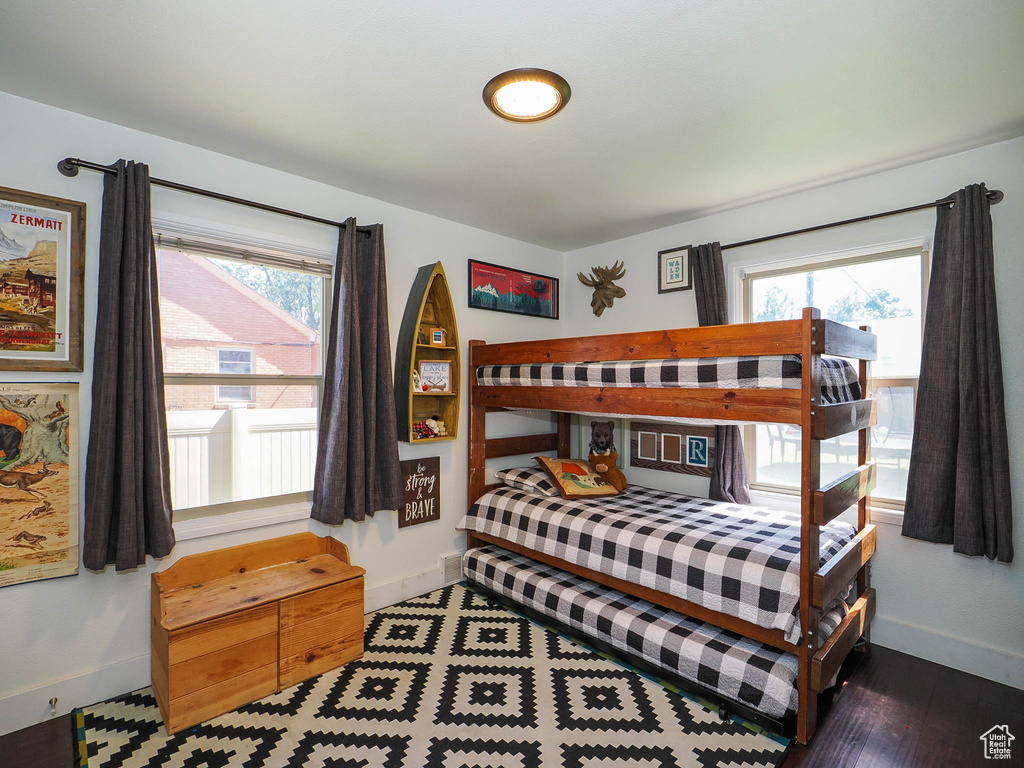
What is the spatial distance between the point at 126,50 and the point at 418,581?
117 inches

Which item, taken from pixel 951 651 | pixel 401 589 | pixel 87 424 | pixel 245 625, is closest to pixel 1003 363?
pixel 951 651

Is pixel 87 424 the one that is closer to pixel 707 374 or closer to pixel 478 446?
pixel 478 446

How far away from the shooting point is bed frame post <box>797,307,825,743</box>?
6.35 feet

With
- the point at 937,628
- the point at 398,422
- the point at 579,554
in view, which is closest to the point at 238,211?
the point at 398,422

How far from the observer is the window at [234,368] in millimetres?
2578

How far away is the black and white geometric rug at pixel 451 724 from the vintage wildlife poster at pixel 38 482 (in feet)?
2.20

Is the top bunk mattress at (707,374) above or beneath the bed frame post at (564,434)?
above

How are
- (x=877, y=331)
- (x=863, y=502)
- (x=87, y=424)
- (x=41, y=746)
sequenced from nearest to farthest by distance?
(x=41, y=746)
(x=87, y=424)
(x=863, y=502)
(x=877, y=331)

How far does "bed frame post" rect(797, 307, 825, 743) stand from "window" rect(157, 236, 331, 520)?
8.01ft

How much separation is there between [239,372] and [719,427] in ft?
9.24

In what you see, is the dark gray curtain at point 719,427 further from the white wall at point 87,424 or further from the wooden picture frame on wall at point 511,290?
the white wall at point 87,424

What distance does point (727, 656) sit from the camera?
6.86 ft

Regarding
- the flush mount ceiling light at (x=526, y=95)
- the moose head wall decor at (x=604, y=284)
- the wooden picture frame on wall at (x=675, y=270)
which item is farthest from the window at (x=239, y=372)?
the wooden picture frame on wall at (x=675, y=270)

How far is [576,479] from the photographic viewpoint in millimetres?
3373
